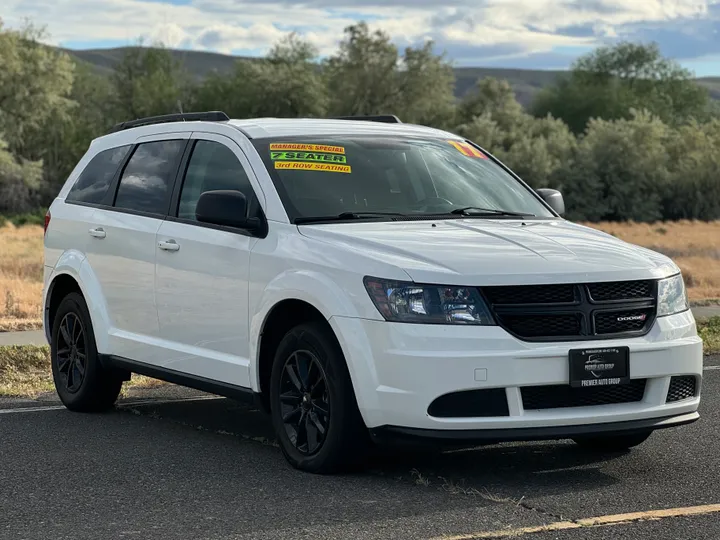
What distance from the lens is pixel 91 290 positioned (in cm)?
848

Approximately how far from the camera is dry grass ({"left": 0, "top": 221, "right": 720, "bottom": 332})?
16.2 m

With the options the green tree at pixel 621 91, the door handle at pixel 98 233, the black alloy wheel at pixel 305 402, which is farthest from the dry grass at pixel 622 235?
the green tree at pixel 621 91

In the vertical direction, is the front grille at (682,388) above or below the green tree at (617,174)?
above

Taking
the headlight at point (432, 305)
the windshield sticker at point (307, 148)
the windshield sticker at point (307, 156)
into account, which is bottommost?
the headlight at point (432, 305)

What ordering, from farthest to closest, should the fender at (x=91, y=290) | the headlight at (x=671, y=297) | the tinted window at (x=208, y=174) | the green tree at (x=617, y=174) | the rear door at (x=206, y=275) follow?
the green tree at (x=617, y=174)
the fender at (x=91, y=290)
the tinted window at (x=208, y=174)
the rear door at (x=206, y=275)
the headlight at (x=671, y=297)

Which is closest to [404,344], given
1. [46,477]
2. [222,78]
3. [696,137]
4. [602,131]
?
[46,477]

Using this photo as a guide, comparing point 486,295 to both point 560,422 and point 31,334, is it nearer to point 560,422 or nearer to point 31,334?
point 560,422

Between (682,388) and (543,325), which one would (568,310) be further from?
(682,388)

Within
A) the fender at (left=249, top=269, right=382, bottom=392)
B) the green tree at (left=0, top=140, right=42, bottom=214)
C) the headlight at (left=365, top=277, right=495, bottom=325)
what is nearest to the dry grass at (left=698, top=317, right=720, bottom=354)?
the fender at (left=249, top=269, right=382, bottom=392)

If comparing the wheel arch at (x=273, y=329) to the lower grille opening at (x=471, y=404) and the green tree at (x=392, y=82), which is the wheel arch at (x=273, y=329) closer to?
the lower grille opening at (x=471, y=404)

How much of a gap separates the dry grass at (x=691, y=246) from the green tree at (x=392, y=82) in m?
25.7

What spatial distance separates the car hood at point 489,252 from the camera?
5.97 metres

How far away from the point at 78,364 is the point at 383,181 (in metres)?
2.74

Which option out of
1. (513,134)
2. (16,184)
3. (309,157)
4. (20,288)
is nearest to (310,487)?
(309,157)
